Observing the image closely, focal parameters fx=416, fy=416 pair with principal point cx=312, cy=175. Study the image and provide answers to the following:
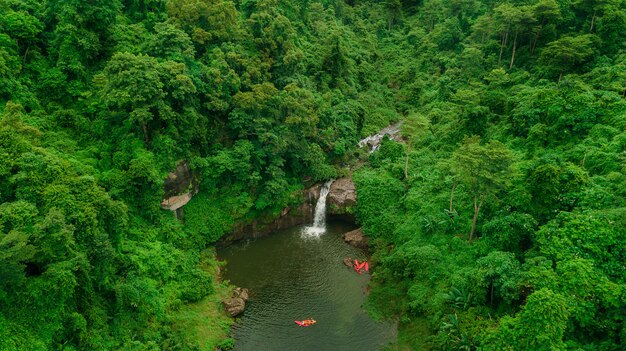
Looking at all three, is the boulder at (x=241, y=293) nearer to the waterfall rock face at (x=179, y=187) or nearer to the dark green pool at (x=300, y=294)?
the dark green pool at (x=300, y=294)

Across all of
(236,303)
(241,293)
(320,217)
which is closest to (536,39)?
(320,217)

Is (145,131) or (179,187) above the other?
(145,131)

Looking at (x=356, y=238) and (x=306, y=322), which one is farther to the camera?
(x=356, y=238)

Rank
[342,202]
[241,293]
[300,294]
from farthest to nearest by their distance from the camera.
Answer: [342,202] → [300,294] → [241,293]

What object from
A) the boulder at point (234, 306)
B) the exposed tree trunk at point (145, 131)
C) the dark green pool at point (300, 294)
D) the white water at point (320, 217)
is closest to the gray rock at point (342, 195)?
the white water at point (320, 217)

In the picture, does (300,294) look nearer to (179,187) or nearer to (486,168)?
(179,187)
